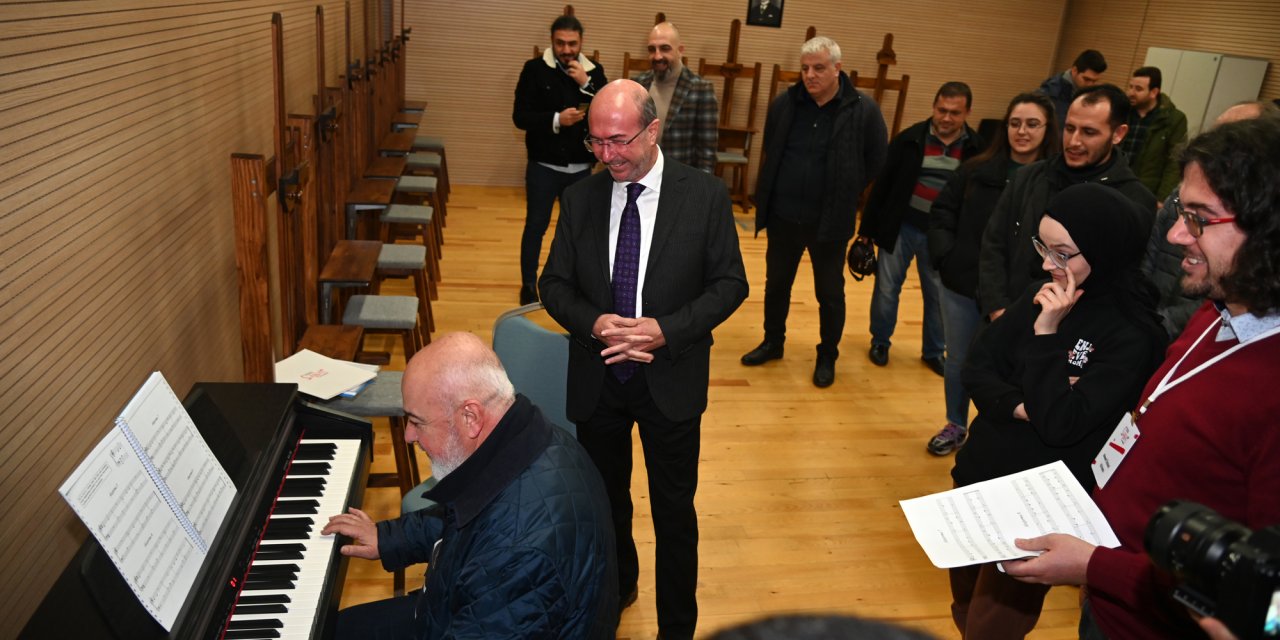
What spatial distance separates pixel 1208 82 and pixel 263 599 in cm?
754

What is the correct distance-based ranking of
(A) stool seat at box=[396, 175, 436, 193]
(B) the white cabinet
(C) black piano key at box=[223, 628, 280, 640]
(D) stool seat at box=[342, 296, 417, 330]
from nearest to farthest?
(C) black piano key at box=[223, 628, 280, 640]
(D) stool seat at box=[342, 296, 417, 330]
(A) stool seat at box=[396, 175, 436, 193]
(B) the white cabinet

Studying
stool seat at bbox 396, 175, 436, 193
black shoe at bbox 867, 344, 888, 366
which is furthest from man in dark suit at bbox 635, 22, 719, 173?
stool seat at bbox 396, 175, 436, 193

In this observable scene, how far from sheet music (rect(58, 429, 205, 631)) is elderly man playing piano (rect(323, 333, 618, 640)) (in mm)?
449

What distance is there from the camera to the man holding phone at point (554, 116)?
4969mm

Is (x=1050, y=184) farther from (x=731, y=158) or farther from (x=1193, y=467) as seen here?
(x=731, y=158)

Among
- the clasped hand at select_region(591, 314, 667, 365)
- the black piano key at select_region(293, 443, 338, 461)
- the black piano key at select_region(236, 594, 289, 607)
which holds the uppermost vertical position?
the clasped hand at select_region(591, 314, 667, 365)

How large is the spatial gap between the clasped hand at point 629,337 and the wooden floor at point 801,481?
3.27ft

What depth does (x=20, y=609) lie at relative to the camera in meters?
1.87

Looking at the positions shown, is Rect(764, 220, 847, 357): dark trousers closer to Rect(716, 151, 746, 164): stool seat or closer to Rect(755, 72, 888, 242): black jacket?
Rect(755, 72, 888, 242): black jacket

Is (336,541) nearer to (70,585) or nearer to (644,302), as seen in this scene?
(70,585)

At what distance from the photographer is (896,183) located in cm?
440

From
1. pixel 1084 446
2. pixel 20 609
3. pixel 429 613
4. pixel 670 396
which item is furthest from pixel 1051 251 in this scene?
pixel 20 609

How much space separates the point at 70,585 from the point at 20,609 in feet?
1.60

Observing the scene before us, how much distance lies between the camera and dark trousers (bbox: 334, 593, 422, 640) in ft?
6.64
